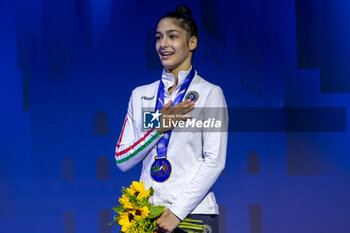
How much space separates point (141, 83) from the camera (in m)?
3.70

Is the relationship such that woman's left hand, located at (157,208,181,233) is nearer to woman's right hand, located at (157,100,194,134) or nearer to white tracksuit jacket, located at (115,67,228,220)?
white tracksuit jacket, located at (115,67,228,220)

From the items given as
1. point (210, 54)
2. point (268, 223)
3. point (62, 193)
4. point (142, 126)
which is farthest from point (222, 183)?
point (142, 126)

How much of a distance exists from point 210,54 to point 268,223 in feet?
4.88

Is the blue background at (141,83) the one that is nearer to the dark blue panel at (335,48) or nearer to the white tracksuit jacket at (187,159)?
the dark blue panel at (335,48)

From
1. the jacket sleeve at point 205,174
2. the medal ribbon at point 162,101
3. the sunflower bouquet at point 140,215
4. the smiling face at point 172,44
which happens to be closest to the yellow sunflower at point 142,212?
the sunflower bouquet at point 140,215

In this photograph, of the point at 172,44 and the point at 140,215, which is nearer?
the point at 140,215

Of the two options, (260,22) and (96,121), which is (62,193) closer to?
(96,121)

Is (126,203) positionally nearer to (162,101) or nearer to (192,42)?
(162,101)

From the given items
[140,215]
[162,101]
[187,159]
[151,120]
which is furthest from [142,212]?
[162,101]

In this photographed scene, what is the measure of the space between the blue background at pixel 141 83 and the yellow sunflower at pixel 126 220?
1.66 m

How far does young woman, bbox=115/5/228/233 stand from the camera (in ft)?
Answer: 6.64

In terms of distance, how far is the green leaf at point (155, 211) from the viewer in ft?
6.52

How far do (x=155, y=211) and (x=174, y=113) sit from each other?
1.50 ft

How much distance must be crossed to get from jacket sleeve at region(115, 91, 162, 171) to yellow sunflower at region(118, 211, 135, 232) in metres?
0.26
